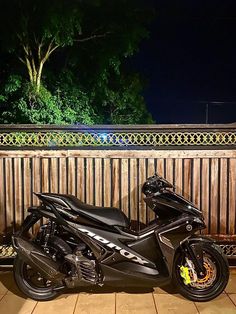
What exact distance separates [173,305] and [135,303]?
0.40 meters

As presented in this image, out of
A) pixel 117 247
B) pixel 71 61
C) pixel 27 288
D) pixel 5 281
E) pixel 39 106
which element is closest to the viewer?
pixel 117 247

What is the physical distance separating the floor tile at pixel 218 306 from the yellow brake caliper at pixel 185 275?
0.78 feet

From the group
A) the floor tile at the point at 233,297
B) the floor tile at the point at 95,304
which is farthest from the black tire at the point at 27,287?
the floor tile at the point at 233,297

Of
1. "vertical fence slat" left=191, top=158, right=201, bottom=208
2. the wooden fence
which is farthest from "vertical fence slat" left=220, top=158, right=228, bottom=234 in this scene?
"vertical fence slat" left=191, top=158, right=201, bottom=208

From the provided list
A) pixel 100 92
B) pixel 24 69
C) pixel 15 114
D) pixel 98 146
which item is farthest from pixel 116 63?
pixel 98 146

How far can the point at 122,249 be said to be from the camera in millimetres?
4223

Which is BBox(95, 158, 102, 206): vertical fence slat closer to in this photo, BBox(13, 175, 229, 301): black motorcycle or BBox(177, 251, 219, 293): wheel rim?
BBox(13, 175, 229, 301): black motorcycle

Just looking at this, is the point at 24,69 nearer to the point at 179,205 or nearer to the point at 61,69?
the point at 61,69

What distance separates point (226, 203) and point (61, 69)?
1167 cm

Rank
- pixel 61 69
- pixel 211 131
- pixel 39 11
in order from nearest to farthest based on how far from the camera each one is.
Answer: pixel 211 131 < pixel 39 11 < pixel 61 69

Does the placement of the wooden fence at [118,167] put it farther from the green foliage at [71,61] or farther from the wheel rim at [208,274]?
the green foliage at [71,61]

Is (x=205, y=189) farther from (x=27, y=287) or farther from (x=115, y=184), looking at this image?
(x=27, y=287)

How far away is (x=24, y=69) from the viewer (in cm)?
1462

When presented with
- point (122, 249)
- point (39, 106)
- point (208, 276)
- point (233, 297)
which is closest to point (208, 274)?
point (208, 276)
